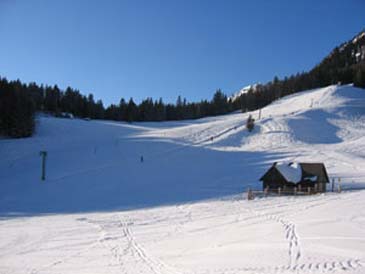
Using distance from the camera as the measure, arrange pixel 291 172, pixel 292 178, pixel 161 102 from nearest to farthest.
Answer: pixel 292 178, pixel 291 172, pixel 161 102

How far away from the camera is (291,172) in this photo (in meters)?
40.1

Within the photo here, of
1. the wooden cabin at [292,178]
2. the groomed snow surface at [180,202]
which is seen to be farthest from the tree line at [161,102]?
the wooden cabin at [292,178]

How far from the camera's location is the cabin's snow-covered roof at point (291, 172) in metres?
39.5

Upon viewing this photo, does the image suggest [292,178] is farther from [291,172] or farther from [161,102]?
[161,102]

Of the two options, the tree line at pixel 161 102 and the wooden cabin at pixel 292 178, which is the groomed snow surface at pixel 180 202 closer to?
the wooden cabin at pixel 292 178

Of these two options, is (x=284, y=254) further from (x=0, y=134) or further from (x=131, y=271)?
(x=0, y=134)

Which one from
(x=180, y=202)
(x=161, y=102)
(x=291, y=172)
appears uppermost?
(x=161, y=102)

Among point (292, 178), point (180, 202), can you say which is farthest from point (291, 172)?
point (180, 202)

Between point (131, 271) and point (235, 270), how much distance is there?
3326 mm

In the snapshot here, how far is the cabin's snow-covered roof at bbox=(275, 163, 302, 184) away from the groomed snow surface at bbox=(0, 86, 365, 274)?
3051 mm

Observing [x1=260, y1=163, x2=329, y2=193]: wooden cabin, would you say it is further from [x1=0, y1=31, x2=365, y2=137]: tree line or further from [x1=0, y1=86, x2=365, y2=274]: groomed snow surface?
[x1=0, y1=31, x2=365, y2=137]: tree line

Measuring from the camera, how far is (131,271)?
38.1 ft

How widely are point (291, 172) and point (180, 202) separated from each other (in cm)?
1454

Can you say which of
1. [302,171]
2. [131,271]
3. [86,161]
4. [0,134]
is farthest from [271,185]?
[0,134]
